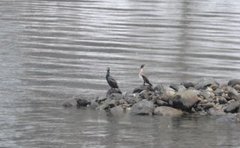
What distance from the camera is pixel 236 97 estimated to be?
53.4 ft

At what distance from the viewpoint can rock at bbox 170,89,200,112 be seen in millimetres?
15695

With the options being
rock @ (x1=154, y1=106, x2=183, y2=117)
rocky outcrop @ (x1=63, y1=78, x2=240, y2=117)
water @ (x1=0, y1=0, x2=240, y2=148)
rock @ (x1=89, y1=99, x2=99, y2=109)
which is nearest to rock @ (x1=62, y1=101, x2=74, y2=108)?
rocky outcrop @ (x1=63, y1=78, x2=240, y2=117)

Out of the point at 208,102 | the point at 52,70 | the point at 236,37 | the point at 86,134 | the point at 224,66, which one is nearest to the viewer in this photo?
the point at 86,134

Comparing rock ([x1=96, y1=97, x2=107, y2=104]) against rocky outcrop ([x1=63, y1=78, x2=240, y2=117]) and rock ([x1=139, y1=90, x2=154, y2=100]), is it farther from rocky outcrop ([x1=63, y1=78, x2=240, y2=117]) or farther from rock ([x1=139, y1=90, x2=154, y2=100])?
rock ([x1=139, y1=90, x2=154, y2=100])

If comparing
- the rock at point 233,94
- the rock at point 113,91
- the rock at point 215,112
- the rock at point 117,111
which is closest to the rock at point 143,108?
the rock at point 117,111

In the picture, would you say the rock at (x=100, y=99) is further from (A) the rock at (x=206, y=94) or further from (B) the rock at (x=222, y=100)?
(B) the rock at (x=222, y=100)

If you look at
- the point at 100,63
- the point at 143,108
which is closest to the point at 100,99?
the point at 143,108

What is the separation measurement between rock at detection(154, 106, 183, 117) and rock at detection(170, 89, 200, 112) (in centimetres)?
13

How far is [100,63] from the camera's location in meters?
23.2

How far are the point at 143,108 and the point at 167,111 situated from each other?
0.54 meters

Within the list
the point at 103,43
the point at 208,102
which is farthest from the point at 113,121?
the point at 103,43

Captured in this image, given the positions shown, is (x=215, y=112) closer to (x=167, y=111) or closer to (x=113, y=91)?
(x=167, y=111)

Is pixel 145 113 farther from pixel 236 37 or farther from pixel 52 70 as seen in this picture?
A: pixel 236 37

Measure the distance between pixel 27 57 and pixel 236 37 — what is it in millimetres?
11463
